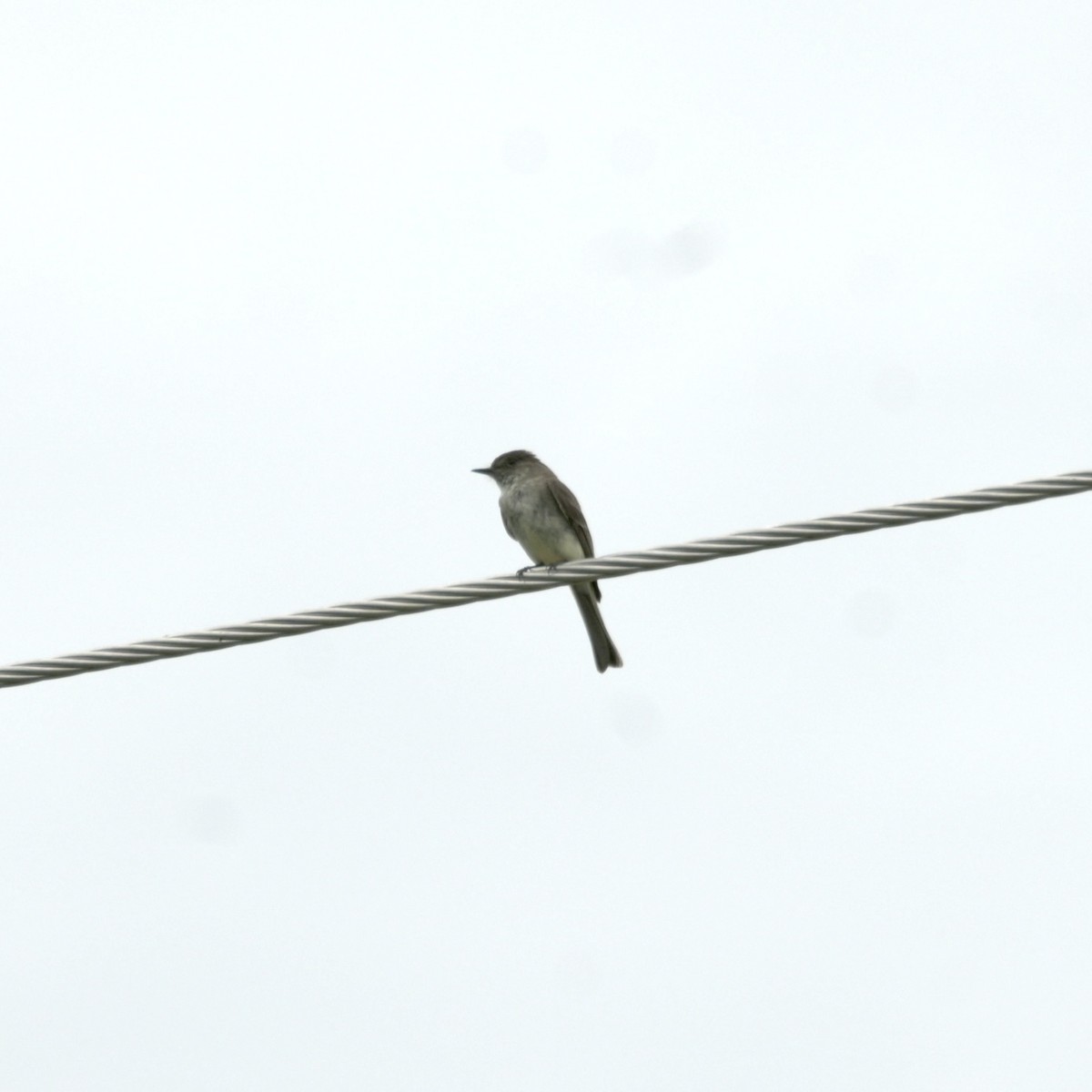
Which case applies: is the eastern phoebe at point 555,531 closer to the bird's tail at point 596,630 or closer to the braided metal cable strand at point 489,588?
the bird's tail at point 596,630

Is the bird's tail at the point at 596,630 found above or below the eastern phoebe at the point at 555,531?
below

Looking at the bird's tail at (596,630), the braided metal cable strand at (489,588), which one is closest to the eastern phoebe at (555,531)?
the bird's tail at (596,630)

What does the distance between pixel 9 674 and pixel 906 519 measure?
9.41ft

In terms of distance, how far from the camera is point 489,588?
7.04 metres

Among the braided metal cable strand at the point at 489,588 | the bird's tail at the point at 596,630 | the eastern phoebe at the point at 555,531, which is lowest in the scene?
the braided metal cable strand at the point at 489,588

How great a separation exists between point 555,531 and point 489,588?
180 inches

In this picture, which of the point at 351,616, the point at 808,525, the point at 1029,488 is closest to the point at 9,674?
the point at 351,616

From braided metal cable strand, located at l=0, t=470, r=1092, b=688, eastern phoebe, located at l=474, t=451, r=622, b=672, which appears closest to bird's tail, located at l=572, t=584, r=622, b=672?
eastern phoebe, located at l=474, t=451, r=622, b=672

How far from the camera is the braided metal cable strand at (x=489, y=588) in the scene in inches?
255

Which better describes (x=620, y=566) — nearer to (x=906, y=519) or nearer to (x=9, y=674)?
(x=906, y=519)

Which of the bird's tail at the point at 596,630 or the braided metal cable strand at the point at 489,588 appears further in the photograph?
the bird's tail at the point at 596,630

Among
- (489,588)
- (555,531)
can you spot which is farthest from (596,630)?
(489,588)

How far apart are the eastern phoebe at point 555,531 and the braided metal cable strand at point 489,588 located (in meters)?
4.49

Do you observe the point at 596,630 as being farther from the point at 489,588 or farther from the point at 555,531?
the point at 489,588
